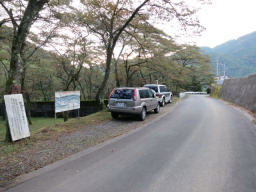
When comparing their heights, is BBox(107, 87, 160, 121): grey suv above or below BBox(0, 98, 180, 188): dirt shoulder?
above

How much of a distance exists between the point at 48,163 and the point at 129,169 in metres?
2.03

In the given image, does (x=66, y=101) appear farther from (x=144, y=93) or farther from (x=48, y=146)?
(x=144, y=93)

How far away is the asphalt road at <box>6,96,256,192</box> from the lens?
3357 millimetres

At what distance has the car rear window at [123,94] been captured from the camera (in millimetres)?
9438

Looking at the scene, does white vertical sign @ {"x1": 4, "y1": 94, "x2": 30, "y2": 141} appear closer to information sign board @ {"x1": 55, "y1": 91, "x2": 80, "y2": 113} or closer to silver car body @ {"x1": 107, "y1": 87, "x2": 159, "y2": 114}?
information sign board @ {"x1": 55, "y1": 91, "x2": 80, "y2": 113}

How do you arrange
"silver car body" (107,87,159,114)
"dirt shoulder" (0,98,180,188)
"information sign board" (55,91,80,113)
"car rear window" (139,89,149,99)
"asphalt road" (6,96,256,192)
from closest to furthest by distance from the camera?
"asphalt road" (6,96,256,192), "dirt shoulder" (0,98,180,188), "information sign board" (55,91,80,113), "silver car body" (107,87,159,114), "car rear window" (139,89,149,99)

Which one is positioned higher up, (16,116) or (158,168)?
(16,116)

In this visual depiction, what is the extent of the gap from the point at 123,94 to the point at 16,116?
5.17 meters

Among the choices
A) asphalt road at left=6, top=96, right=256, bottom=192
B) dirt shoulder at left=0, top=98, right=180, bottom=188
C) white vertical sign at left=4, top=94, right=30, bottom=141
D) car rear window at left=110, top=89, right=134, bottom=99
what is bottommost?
asphalt road at left=6, top=96, right=256, bottom=192

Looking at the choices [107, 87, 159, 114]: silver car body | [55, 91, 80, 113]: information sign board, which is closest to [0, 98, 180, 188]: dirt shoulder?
[55, 91, 80, 113]: information sign board

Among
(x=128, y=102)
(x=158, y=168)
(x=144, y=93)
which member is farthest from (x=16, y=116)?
(x=144, y=93)

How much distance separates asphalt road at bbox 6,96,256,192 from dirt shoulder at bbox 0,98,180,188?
0.48 m

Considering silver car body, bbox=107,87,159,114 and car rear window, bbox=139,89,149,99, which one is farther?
car rear window, bbox=139,89,149,99

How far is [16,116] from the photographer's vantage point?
18.8 ft
